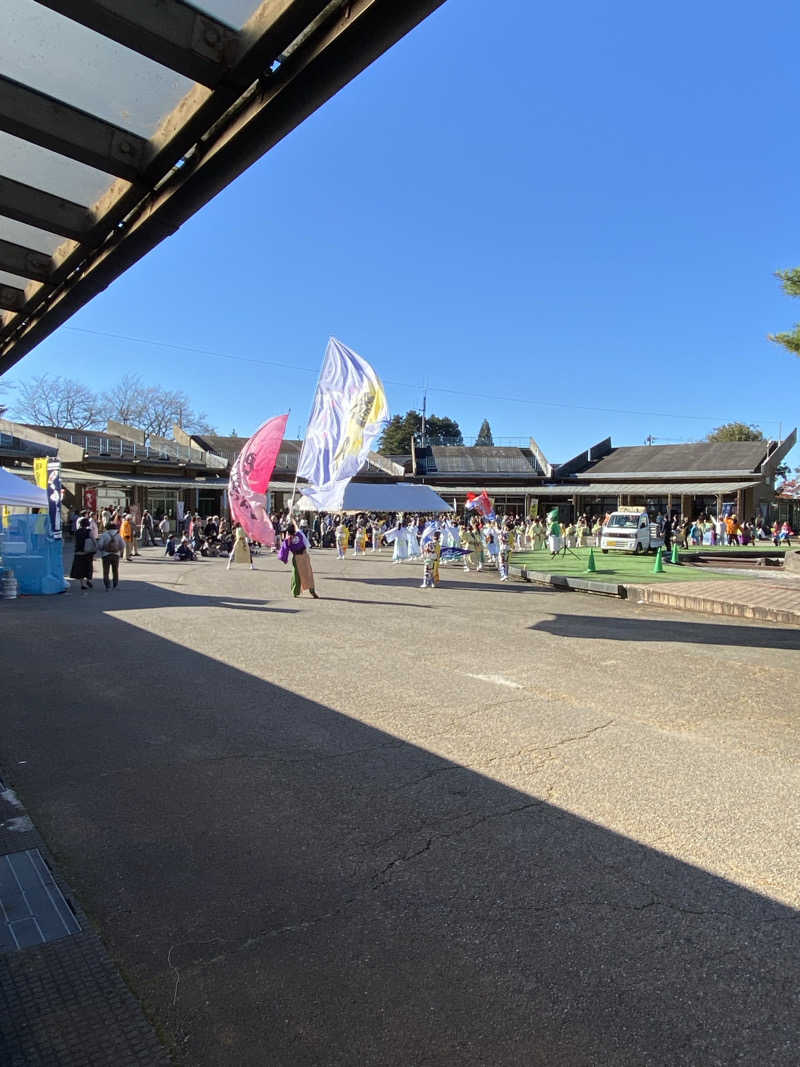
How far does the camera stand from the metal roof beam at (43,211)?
3678mm

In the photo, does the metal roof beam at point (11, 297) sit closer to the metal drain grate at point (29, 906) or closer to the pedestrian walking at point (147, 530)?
the metal drain grate at point (29, 906)

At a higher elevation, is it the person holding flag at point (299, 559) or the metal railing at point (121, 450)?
the metal railing at point (121, 450)

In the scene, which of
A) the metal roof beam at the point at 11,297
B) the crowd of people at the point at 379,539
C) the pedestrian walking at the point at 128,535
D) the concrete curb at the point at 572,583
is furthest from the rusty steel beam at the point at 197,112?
the pedestrian walking at the point at 128,535

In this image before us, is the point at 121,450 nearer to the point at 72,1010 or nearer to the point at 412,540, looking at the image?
the point at 412,540

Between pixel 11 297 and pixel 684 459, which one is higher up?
pixel 684 459

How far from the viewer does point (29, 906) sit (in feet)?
9.82

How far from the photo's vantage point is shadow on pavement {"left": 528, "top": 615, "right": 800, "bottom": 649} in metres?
9.81

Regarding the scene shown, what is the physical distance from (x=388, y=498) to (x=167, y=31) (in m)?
21.2

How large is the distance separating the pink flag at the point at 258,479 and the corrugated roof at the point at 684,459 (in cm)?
3641

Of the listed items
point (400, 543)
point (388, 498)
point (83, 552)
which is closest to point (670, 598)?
point (388, 498)

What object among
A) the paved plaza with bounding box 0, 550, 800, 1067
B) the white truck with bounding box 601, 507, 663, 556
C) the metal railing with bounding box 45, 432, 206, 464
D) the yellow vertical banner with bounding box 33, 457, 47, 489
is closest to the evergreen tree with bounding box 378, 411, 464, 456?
the metal railing with bounding box 45, 432, 206, 464

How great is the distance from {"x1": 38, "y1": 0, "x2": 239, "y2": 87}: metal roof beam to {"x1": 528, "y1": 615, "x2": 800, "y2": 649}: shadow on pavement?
866cm

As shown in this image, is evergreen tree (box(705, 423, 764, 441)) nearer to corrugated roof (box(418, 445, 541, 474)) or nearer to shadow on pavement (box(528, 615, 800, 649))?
corrugated roof (box(418, 445, 541, 474))

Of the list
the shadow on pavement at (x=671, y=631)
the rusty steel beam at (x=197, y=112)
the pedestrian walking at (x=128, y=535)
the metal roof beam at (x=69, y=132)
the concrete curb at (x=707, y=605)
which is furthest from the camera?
the pedestrian walking at (x=128, y=535)
